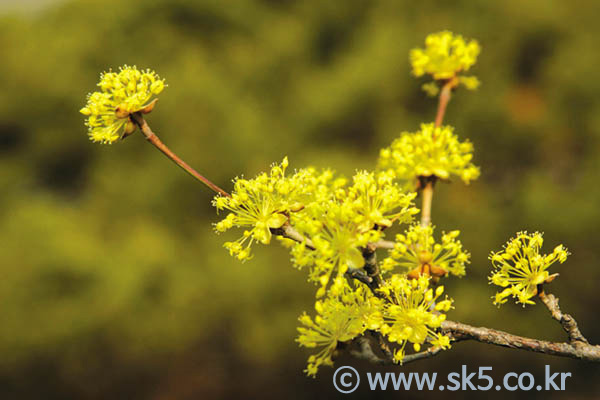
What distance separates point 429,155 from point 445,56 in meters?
0.33

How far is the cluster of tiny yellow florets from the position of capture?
4.45 ft

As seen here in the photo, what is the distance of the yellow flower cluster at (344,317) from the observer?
2.80ft

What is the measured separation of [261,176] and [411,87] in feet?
21.8

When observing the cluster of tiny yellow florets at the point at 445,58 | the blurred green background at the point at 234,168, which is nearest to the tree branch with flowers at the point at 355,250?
the cluster of tiny yellow florets at the point at 445,58

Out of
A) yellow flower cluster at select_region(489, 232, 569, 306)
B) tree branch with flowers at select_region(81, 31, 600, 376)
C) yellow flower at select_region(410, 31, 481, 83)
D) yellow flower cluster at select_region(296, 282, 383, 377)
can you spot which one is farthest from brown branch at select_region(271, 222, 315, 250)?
yellow flower at select_region(410, 31, 481, 83)

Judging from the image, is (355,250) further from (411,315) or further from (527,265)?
(527,265)

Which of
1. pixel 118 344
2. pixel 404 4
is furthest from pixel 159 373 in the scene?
pixel 404 4

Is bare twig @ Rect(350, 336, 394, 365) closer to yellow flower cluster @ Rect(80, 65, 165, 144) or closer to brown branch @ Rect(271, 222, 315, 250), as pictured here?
brown branch @ Rect(271, 222, 315, 250)

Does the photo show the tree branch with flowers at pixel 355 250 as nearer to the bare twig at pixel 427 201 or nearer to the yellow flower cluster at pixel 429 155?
the bare twig at pixel 427 201

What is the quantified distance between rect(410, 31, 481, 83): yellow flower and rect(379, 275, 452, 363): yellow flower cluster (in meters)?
0.70

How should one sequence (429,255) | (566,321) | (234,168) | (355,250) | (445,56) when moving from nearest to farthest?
(355,250) → (566,321) → (429,255) → (445,56) → (234,168)

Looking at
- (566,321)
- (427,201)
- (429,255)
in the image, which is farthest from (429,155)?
(566,321)

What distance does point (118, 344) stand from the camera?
5984 mm

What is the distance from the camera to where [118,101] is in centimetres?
89
